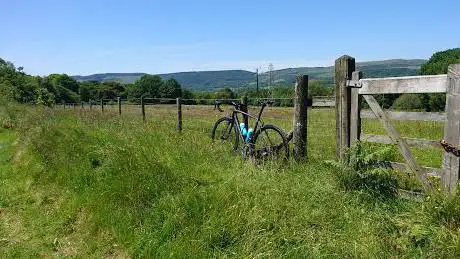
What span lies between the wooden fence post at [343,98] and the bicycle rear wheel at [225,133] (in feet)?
8.83

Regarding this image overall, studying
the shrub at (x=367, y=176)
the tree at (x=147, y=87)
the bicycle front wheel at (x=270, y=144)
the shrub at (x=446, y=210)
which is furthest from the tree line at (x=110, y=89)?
the shrub at (x=446, y=210)

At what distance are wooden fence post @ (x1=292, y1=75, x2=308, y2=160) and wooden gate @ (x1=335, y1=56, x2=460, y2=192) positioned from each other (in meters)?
0.84

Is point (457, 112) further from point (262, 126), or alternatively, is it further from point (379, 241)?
point (262, 126)

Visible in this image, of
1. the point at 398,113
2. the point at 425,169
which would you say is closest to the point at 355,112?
the point at 398,113

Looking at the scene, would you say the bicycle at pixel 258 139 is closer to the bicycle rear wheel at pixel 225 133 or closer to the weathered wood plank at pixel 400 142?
the bicycle rear wheel at pixel 225 133

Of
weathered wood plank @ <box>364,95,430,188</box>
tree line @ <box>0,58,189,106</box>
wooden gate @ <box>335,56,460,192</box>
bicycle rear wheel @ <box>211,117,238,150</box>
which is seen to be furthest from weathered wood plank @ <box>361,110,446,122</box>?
tree line @ <box>0,58,189,106</box>

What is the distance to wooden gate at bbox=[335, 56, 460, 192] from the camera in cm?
497

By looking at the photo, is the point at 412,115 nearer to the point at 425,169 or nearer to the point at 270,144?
the point at 425,169

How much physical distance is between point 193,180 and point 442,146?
3.10 metres

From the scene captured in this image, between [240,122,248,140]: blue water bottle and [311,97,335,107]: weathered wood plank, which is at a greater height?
[311,97,335,107]: weathered wood plank

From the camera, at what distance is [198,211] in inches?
194

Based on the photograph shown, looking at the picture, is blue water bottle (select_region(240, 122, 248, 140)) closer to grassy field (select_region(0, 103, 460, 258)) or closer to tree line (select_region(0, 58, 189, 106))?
grassy field (select_region(0, 103, 460, 258))

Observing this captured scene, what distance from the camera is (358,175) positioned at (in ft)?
17.9

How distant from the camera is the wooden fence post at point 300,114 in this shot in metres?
7.50
